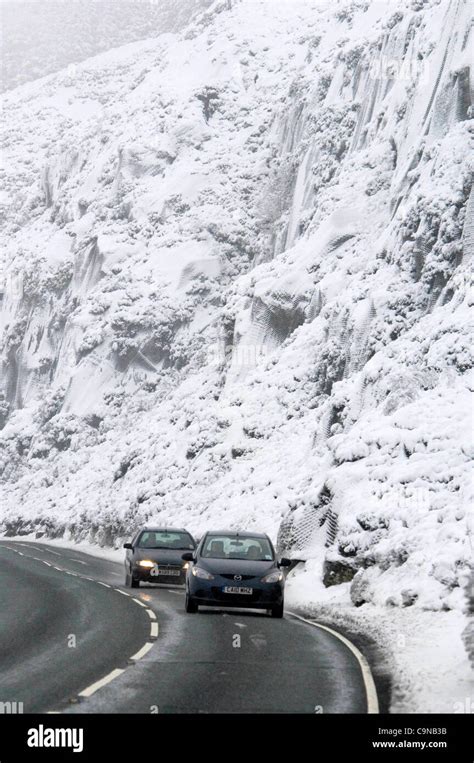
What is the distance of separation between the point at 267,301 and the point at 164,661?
41844 mm

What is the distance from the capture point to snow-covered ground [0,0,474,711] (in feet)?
76.7

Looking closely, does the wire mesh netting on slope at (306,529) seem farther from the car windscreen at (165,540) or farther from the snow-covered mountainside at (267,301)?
the car windscreen at (165,540)

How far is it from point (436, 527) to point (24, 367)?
7058 cm

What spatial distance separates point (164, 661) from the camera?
12820mm

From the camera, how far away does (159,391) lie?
67.6 m

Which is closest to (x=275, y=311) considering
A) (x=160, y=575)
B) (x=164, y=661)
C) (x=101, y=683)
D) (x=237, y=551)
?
(x=160, y=575)

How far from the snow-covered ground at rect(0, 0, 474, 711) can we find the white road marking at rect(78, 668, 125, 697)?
3.03 m

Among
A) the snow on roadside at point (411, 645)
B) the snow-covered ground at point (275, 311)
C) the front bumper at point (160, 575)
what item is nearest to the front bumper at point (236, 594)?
the snow on roadside at point (411, 645)

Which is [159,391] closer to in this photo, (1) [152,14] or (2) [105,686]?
(2) [105,686]

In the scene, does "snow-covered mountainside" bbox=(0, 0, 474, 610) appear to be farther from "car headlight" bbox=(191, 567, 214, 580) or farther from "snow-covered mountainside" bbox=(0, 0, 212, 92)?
"snow-covered mountainside" bbox=(0, 0, 212, 92)

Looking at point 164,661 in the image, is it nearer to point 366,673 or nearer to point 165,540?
point 366,673

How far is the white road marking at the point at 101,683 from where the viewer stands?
34.1 feet

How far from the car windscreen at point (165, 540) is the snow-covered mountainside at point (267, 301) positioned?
2723mm

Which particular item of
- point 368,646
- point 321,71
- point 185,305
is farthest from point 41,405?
point 368,646
